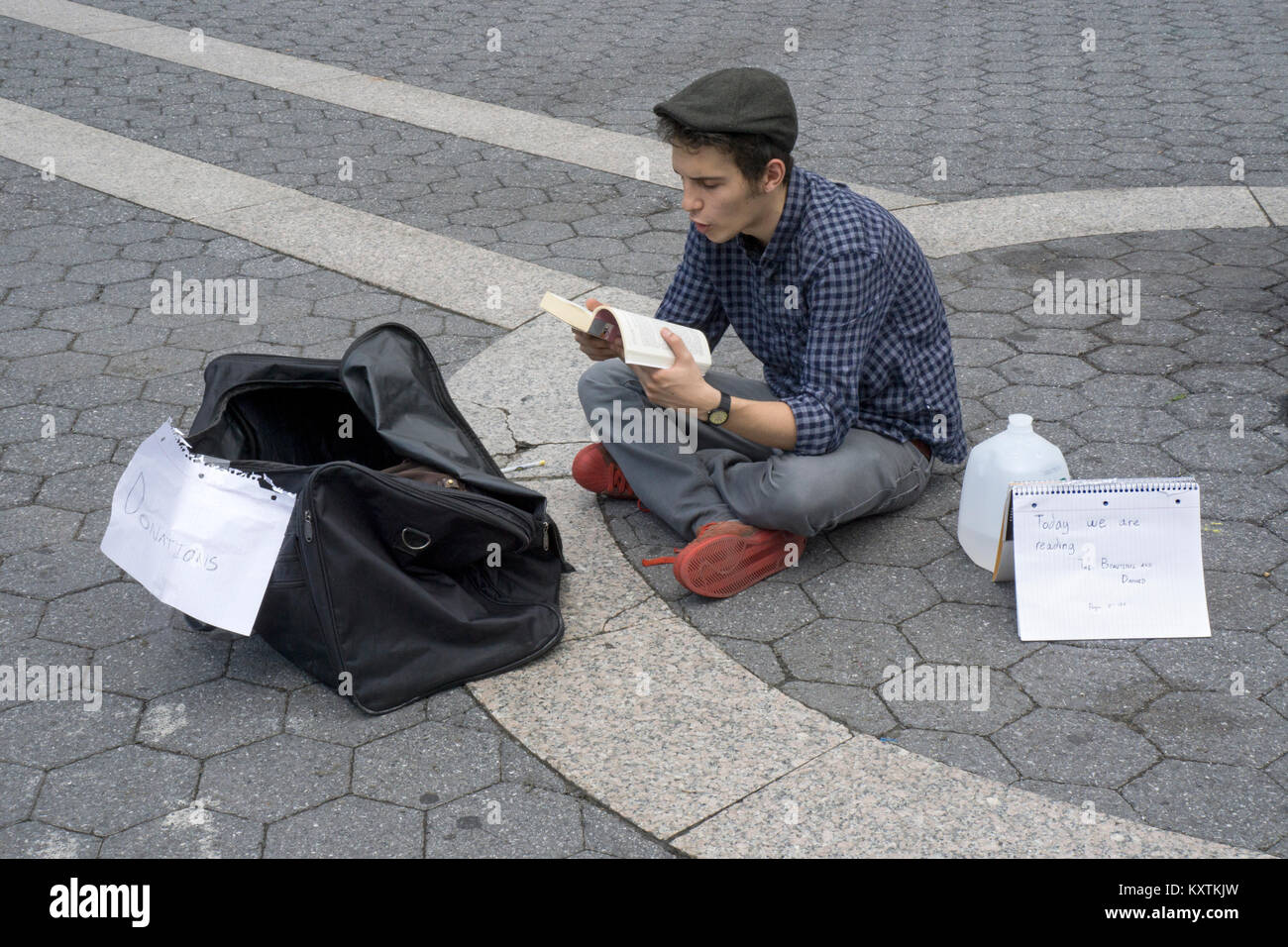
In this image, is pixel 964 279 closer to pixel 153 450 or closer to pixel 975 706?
pixel 975 706

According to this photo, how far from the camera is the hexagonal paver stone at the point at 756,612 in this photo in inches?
119

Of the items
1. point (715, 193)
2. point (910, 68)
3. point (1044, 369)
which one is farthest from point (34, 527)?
point (910, 68)

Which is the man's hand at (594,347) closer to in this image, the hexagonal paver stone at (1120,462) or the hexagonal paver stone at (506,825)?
the hexagonal paver stone at (506,825)

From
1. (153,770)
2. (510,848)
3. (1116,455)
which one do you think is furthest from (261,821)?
(1116,455)

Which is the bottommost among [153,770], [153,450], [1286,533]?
[153,770]

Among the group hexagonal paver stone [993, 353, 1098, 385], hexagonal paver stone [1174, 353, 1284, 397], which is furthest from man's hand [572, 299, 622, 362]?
hexagonal paver stone [1174, 353, 1284, 397]

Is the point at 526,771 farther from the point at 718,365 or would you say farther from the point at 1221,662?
the point at 718,365

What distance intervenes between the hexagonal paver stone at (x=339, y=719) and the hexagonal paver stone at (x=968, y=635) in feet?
3.65

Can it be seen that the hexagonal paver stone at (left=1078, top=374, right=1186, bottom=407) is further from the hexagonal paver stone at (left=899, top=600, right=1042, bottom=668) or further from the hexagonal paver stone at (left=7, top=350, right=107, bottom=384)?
the hexagonal paver stone at (left=7, top=350, right=107, bottom=384)

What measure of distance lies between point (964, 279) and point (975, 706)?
2.43 m

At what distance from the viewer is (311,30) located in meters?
8.56

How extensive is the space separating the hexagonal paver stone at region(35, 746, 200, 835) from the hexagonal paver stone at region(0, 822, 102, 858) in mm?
20

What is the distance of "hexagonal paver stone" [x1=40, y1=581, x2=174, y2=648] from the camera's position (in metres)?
3.01

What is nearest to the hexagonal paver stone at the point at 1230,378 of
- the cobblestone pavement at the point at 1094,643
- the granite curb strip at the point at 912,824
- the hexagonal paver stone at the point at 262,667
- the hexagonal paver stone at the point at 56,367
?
the cobblestone pavement at the point at 1094,643
